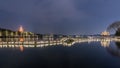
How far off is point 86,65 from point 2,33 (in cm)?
12164

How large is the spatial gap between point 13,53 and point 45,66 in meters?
20.3

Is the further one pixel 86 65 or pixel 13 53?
pixel 13 53

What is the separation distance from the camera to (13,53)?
2197 inches

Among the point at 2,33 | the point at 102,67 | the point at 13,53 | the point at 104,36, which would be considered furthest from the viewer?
the point at 2,33

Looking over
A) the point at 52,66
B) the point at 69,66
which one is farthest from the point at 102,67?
the point at 52,66

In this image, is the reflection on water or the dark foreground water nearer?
the dark foreground water

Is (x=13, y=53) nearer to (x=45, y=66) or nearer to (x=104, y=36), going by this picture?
(x=45, y=66)

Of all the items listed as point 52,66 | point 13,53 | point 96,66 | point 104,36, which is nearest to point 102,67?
point 96,66

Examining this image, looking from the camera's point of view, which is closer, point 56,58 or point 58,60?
point 58,60

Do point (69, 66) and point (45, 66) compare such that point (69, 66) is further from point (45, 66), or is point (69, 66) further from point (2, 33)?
point (2, 33)

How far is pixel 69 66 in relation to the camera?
36656 mm

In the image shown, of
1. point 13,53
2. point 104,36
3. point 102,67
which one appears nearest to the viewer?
point 102,67

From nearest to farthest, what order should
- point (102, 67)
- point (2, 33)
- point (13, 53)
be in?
point (102, 67), point (13, 53), point (2, 33)

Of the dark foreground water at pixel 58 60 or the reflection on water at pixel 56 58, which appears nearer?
the dark foreground water at pixel 58 60
